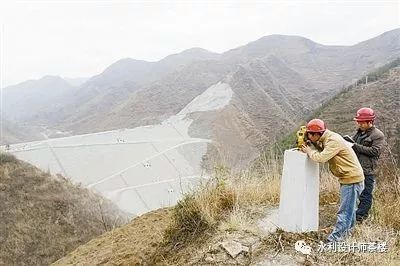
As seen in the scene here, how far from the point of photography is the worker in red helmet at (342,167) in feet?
15.7

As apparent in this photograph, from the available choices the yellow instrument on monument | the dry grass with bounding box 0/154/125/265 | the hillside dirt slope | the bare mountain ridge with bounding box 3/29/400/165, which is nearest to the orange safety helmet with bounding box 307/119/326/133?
the yellow instrument on monument

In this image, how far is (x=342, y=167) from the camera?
482 centimetres

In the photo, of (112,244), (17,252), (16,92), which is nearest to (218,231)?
(112,244)

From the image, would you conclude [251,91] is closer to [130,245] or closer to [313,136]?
[130,245]

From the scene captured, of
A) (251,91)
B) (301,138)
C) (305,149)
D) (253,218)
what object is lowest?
(251,91)

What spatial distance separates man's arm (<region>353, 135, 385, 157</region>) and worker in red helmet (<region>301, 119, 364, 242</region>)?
1.67 feet

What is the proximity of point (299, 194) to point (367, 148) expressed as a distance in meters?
1.08

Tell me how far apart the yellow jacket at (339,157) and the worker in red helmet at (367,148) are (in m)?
0.61

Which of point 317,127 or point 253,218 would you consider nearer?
point 317,127

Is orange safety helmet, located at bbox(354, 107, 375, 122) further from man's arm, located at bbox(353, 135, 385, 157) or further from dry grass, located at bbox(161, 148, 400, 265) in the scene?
dry grass, located at bbox(161, 148, 400, 265)

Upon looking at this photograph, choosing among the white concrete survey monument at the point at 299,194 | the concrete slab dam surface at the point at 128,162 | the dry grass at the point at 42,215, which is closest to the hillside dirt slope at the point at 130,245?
the white concrete survey monument at the point at 299,194

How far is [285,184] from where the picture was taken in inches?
203

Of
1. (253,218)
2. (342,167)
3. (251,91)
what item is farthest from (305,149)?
(251,91)

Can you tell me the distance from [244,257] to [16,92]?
18790 centimetres
